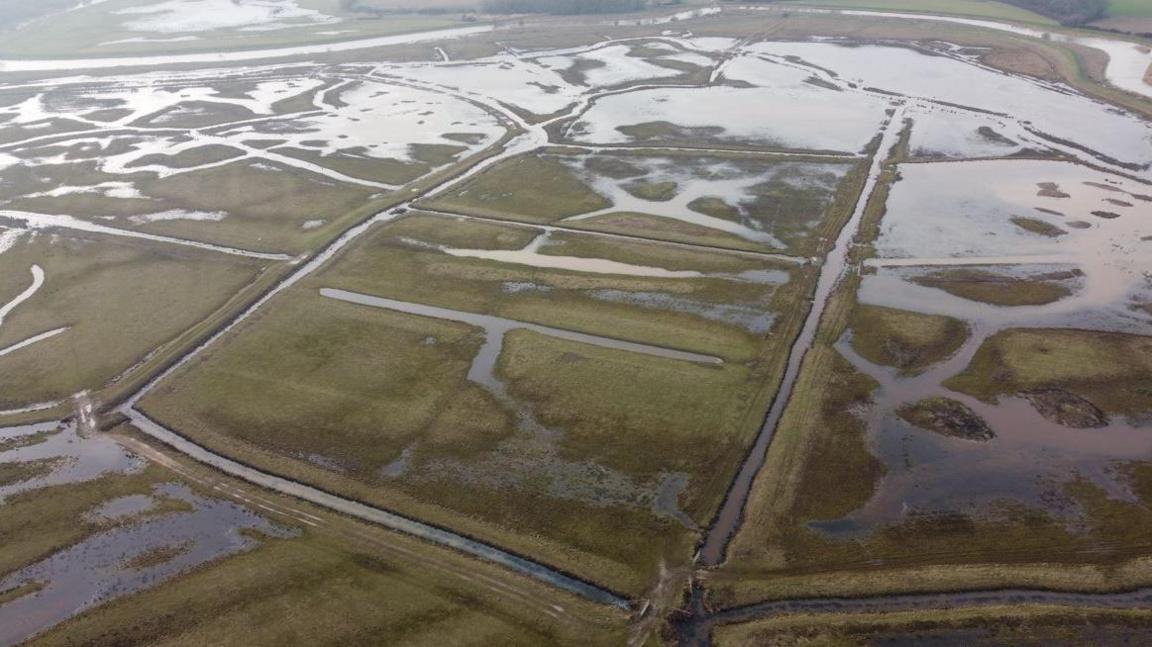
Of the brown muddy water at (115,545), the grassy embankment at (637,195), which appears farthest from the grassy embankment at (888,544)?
the grassy embankment at (637,195)

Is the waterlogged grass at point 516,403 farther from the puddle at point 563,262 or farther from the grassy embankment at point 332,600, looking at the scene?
the grassy embankment at point 332,600

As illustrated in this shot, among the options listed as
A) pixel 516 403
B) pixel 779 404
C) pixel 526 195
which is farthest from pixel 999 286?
pixel 526 195

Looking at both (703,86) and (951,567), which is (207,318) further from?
(703,86)

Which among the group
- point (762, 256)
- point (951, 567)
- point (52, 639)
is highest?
point (762, 256)

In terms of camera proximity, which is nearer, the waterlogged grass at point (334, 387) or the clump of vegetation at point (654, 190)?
the waterlogged grass at point (334, 387)

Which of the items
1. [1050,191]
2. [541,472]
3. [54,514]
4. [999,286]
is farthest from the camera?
[1050,191]

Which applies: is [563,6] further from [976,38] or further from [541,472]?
[541,472]

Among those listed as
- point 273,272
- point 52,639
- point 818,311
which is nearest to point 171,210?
point 273,272
